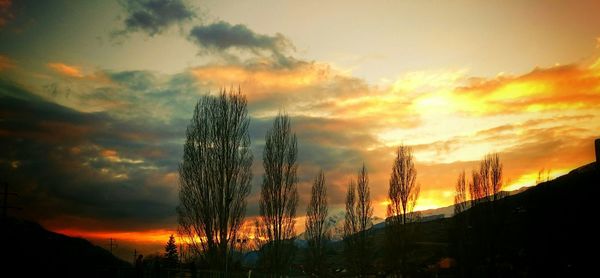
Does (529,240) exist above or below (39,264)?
below

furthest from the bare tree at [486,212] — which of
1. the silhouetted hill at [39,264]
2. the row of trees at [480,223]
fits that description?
the silhouetted hill at [39,264]

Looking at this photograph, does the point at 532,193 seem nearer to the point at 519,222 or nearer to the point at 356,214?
the point at 519,222

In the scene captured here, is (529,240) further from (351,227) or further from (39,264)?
(39,264)

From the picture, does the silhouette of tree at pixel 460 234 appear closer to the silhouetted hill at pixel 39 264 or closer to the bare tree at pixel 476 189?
the bare tree at pixel 476 189

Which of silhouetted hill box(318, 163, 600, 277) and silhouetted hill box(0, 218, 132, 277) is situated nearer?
silhouetted hill box(0, 218, 132, 277)

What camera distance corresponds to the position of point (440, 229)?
11019 centimetres

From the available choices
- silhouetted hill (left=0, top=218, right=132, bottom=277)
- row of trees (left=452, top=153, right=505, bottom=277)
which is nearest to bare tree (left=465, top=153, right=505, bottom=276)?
row of trees (left=452, top=153, right=505, bottom=277)

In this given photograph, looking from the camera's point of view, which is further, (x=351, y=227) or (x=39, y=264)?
(x=351, y=227)

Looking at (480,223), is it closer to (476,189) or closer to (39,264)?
(476,189)

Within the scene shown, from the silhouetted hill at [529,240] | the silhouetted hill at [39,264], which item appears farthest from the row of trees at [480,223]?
the silhouetted hill at [39,264]

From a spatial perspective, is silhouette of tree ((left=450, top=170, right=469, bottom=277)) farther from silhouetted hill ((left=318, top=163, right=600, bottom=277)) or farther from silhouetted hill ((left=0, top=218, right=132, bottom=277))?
silhouetted hill ((left=0, top=218, right=132, bottom=277))

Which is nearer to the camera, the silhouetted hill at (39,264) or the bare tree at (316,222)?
the silhouetted hill at (39,264)

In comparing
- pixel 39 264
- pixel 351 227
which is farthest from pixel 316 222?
pixel 39 264

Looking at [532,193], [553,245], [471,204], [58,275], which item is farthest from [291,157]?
[532,193]
